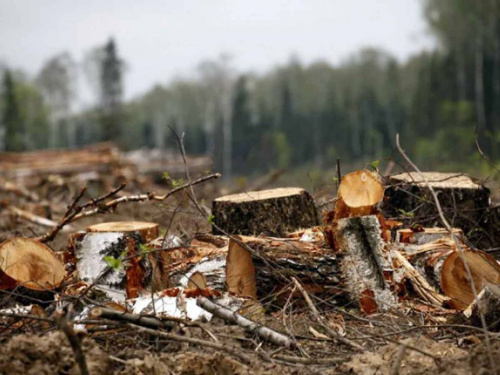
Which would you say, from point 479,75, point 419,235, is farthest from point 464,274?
point 479,75

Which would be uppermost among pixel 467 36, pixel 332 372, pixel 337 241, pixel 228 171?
pixel 467 36

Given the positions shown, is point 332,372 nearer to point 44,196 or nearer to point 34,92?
point 44,196

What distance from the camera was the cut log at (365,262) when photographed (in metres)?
4.74

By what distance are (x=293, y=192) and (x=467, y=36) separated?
28.9 m

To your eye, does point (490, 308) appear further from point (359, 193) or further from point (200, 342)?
point (200, 342)

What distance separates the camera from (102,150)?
59.8ft

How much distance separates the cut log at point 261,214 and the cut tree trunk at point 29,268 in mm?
1457

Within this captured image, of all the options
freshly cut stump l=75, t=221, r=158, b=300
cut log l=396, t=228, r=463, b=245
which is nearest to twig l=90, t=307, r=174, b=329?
freshly cut stump l=75, t=221, r=158, b=300

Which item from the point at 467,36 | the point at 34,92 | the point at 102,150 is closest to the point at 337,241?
the point at 102,150

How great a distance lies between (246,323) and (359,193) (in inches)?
65.4

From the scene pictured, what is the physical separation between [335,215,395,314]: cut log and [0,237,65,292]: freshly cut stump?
6.85 feet

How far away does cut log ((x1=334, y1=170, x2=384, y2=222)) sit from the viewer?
5074mm

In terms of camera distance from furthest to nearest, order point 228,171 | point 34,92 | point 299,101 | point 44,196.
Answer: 1. point 34,92
2. point 299,101
3. point 228,171
4. point 44,196

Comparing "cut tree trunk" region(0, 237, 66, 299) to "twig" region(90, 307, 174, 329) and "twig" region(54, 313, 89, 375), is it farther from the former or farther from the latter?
"twig" region(54, 313, 89, 375)
